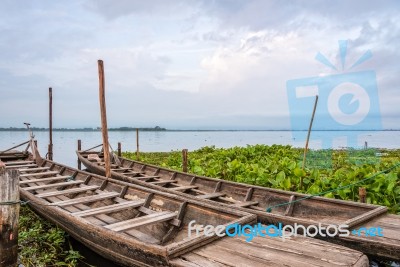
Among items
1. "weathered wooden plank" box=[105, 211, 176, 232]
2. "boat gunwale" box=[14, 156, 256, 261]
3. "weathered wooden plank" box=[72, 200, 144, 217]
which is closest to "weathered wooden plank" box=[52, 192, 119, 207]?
"boat gunwale" box=[14, 156, 256, 261]

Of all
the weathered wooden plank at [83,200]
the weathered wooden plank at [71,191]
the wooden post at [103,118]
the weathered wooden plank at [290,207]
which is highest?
the wooden post at [103,118]

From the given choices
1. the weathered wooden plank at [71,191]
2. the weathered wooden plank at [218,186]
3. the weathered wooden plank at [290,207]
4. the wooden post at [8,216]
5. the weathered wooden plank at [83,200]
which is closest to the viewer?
the wooden post at [8,216]

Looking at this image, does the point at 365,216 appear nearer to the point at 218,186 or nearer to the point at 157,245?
the point at 157,245

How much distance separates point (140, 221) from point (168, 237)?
0.54 metres

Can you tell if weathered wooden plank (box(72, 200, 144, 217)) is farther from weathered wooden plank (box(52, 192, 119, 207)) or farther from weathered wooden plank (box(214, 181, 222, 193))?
weathered wooden plank (box(214, 181, 222, 193))

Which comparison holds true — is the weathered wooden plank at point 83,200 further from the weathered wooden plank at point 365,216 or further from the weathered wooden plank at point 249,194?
the weathered wooden plank at point 365,216

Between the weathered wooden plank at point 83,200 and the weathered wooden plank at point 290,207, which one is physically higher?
the weathered wooden plank at point 83,200

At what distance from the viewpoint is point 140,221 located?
4.98 m

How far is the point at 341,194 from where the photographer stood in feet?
25.0

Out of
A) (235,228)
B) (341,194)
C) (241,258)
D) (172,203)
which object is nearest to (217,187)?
(172,203)

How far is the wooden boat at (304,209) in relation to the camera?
4379 millimetres

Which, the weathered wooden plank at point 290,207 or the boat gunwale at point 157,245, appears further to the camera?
the weathered wooden plank at point 290,207

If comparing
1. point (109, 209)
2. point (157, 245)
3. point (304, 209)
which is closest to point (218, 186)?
point (304, 209)

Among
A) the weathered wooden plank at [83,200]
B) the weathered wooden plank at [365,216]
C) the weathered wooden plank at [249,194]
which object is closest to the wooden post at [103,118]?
the weathered wooden plank at [83,200]
